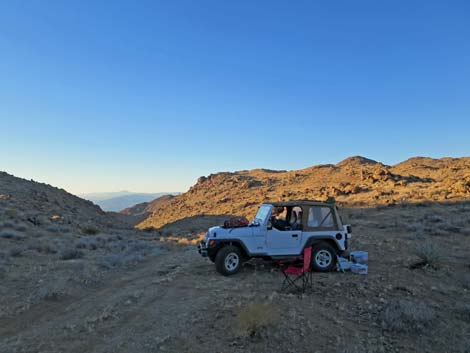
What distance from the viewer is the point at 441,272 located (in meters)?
8.28

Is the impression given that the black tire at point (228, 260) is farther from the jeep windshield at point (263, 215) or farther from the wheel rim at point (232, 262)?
the jeep windshield at point (263, 215)

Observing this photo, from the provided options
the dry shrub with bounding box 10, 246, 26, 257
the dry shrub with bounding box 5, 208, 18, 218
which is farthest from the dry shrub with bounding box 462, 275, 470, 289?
the dry shrub with bounding box 5, 208, 18, 218

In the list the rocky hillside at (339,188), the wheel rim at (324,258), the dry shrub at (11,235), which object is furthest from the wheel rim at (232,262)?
the rocky hillside at (339,188)

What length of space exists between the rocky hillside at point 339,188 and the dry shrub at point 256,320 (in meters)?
25.1

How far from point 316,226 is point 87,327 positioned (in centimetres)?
596

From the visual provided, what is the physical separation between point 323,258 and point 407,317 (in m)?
3.60

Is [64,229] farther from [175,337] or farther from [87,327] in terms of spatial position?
[175,337]

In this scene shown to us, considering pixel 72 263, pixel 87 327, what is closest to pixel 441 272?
pixel 87 327

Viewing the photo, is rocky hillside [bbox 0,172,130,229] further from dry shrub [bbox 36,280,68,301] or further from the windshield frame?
the windshield frame

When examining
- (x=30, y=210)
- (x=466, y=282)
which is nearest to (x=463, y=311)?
(x=466, y=282)

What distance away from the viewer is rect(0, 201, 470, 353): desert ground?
4.86 metres

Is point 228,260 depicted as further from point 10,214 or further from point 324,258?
point 10,214

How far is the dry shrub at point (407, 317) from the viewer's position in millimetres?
5109

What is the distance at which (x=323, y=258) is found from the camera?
887 centimetres
